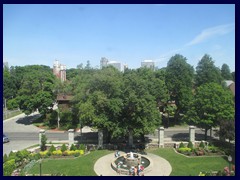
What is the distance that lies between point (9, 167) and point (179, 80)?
27.9 m

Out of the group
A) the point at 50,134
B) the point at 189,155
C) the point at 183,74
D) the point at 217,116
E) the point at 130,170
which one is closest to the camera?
the point at 130,170

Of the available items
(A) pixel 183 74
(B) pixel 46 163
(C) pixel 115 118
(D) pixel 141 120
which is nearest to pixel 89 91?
(C) pixel 115 118

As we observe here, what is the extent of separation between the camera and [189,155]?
28.1 m

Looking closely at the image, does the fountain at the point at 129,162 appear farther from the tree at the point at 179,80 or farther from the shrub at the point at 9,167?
the tree at the point at 179,80

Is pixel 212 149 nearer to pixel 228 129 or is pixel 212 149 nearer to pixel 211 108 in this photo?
pixel 228 129

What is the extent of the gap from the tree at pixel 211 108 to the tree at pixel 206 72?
19004 mm

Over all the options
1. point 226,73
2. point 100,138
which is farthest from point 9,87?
point 226,73

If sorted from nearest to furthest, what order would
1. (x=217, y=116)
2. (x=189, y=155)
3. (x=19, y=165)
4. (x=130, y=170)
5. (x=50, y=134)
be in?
(x=130, y=170) → (x=19, y=165) → (x=189, y=155) → (x=217, y=116) → (x=50, y=134)

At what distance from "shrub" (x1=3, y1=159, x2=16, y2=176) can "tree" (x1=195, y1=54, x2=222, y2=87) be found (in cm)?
3722

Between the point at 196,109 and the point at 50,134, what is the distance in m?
20.6

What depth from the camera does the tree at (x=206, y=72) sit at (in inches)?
1984

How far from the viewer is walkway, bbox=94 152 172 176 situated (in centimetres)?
2348

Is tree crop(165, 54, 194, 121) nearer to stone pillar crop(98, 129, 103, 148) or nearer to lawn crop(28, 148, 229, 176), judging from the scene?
lawn crop(28, 148, 229, 176)

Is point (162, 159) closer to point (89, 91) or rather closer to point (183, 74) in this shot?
point (89, 91)
